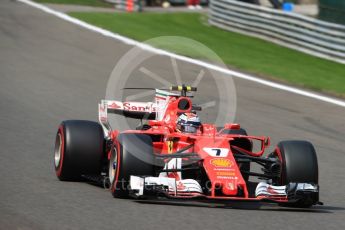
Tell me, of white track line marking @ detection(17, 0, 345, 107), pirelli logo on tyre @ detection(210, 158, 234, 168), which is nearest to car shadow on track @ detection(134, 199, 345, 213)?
pirelli logo on tyre @ detection(210, 158, 234, 168)

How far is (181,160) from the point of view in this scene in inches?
429

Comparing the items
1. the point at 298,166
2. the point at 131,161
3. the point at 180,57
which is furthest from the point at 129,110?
the point at 180,57

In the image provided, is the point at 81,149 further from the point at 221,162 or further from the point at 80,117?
the point at 80,117

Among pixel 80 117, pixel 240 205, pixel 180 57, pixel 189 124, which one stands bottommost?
pixel 240 205

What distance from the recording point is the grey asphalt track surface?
980 cm

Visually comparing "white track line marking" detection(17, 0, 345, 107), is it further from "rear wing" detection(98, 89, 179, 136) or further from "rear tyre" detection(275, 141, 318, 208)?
"rear tyre" detection(275, 141, 318, 208)

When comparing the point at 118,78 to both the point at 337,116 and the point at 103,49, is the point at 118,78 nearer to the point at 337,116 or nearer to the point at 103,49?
the point at 337,116

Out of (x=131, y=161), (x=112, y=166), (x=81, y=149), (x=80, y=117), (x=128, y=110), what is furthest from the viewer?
(x=80, y=117)

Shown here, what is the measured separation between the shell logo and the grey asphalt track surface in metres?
0.46

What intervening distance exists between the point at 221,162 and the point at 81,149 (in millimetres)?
1882

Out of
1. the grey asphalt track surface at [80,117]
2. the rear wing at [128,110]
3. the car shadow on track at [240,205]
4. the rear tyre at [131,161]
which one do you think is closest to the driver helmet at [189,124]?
the rear tyre at [131,161]

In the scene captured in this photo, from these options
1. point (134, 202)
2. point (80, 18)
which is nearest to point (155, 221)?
point (134, 202)

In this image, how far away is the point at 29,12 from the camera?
33.8 metres

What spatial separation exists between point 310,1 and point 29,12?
21.9 metres
